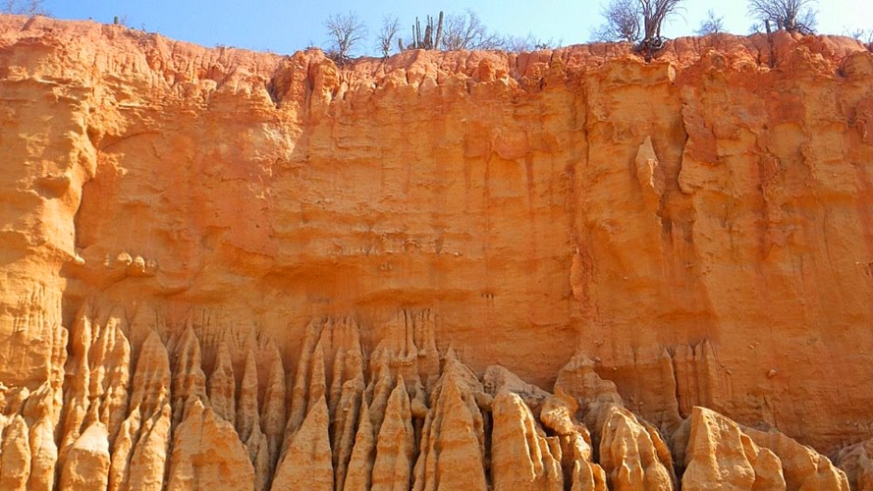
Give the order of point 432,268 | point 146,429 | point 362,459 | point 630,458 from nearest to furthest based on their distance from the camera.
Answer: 1. point 630,458
2. point 362,459
3. point 146,429
4. point 432,268

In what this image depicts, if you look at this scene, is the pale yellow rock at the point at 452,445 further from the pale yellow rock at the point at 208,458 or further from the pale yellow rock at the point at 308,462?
the pale yellow rock at the point at 208,458

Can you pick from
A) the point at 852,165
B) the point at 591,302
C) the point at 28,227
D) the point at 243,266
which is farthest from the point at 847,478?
the point at 28,227

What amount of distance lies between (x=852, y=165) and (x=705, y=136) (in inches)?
106

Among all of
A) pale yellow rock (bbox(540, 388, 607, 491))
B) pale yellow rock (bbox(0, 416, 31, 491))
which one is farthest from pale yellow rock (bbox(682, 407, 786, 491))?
pale yellow rock (bbox(0, 416, 31, 491))

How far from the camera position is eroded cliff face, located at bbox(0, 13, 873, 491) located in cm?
1309

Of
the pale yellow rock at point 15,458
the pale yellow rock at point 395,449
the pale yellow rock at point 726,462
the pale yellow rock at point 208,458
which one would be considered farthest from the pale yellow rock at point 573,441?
the pale yellow rock at point 15,458

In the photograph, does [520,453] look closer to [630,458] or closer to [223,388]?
[630,458]

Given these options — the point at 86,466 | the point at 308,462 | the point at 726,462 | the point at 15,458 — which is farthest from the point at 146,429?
the point at 726,462

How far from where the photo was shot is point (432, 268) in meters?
15.9

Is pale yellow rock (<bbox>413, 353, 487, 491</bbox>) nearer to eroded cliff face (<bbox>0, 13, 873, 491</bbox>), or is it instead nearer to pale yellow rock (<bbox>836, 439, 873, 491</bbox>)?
eroded cliff face (<bbox>0, 13, 873, 491</bbox>)

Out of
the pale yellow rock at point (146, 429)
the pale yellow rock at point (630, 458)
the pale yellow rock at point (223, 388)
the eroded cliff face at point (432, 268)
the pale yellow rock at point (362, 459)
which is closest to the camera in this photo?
the pale yellow rock at point (630, 458)

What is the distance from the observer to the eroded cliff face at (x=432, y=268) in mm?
13086

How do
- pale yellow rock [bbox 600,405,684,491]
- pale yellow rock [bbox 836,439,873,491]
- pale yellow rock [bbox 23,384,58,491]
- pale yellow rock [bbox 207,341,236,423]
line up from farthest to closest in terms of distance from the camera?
1. pale yellow rock [bbox 207,341,236,423]
2. pale yellow rock [bbox 836,439,873,491]
3. pale yellow rock [bbox 23,384,58,491]
4. pale yellow rock [bbox 600,405,684,491]

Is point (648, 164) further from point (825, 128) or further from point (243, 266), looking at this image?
point (243, 266)
